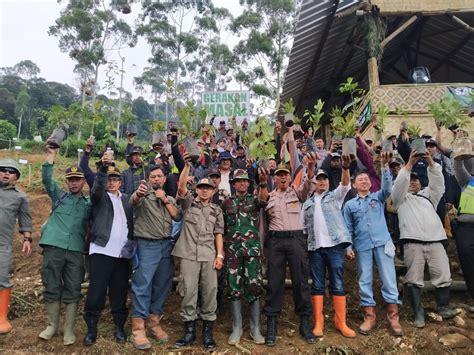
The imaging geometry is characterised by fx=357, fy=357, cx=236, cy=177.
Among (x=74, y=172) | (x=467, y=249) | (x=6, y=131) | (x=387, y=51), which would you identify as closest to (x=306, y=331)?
(x=467, y=249)

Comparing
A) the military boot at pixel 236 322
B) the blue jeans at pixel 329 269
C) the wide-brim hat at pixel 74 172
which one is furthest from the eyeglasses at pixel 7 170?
the blue jeans at pixel 329 269

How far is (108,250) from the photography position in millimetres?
4062

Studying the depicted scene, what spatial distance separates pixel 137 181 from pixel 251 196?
2.05 meters

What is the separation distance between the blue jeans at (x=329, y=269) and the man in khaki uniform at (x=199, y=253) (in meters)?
1.14

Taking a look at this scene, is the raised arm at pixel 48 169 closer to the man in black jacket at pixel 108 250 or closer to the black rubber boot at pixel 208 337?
the man in black jacket at pixel 108 250

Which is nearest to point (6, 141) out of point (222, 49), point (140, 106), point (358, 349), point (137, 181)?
point (222, 49)

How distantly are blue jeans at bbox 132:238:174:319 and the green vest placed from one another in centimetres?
384

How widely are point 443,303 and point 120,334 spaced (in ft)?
13.0

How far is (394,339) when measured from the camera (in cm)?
412

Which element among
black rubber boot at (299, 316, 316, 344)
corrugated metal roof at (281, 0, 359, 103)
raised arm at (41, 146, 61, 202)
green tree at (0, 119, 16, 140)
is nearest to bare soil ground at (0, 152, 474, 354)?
black rubber boot at (299, 316, 316, 344)

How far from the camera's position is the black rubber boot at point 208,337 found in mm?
3947

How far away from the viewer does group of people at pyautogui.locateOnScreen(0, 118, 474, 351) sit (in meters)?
4.05

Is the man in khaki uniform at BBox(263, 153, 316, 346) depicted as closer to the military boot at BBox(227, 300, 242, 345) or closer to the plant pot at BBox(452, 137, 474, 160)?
the military boot at BBox(227, 300, 242, 345)

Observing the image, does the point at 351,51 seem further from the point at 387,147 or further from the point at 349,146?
the point at 349,146
